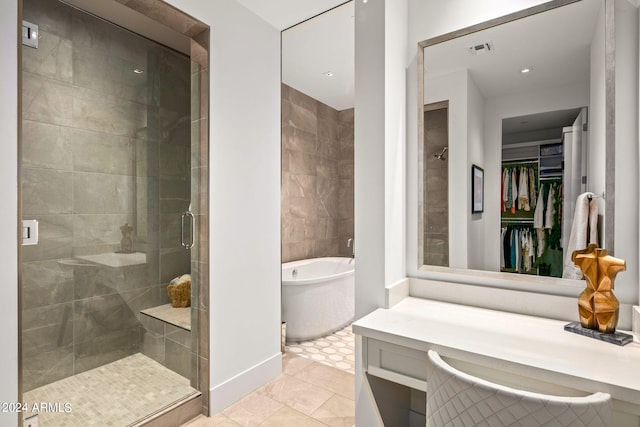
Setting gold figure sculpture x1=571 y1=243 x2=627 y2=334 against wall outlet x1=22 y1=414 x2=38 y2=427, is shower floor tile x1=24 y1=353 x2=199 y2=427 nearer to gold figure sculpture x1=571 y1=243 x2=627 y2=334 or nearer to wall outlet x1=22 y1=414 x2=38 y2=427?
wall outlet x1=22 y1=414 x2=38 y2=427

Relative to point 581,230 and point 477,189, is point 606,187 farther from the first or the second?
point 477,189

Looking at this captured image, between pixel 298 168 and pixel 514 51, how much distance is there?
280 cm

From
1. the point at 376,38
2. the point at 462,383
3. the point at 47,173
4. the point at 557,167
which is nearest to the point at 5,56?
the point at 47,173

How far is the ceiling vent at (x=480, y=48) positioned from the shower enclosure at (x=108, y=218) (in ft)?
4.97

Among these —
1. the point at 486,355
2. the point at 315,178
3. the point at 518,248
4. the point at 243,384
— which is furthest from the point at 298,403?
the point at 315,178

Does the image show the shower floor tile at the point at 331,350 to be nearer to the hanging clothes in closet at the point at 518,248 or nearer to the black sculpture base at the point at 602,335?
the hanging clothes in closet at the point at 518,248

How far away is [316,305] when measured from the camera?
10.2 feet

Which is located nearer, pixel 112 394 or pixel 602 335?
pixel 602 335

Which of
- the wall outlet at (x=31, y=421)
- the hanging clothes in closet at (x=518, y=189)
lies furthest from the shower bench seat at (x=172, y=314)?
the hanging clothes in closet at (x=518, y=189)

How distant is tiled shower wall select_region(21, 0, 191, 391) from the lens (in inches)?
79.8

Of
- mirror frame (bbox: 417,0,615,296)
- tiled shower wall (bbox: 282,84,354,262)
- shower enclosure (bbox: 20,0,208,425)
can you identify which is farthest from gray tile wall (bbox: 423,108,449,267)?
tiled shower wall (bbox: 282,84,354,262)

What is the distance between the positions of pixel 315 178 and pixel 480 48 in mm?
2901

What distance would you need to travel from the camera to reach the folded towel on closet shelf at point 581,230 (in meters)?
1.34

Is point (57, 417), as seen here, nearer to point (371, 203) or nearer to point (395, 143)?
point (371, 203)
